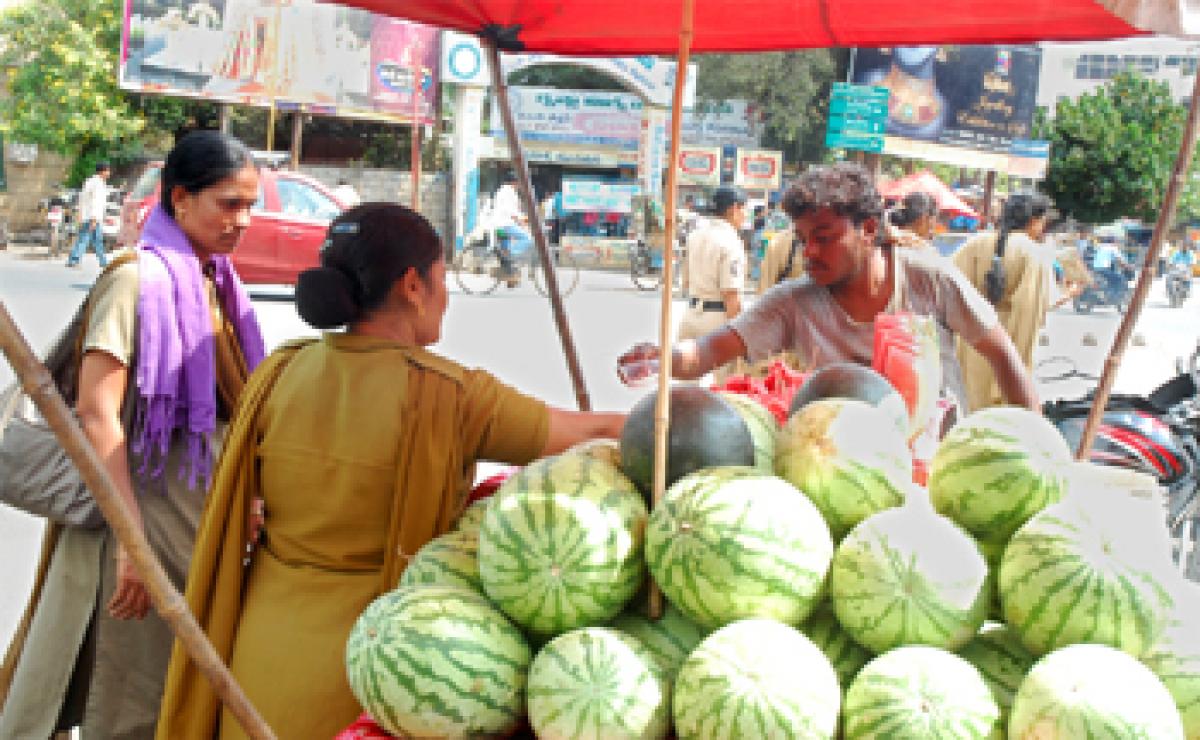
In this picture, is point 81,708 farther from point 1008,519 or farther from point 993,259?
point 993,259

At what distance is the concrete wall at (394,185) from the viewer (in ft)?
82.9

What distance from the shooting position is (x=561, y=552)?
153 centimetres

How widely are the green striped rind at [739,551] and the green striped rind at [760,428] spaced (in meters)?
0.19

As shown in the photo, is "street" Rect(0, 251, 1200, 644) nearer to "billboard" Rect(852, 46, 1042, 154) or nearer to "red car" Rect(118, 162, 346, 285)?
"red car" Rect(118, 162, 346, 285)

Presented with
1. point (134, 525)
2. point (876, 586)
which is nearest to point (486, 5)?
point (134, 525)

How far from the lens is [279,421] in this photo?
6.73 ft

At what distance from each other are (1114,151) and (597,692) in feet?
111

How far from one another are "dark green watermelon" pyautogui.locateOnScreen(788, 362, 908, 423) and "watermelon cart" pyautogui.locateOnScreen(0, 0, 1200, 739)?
0.12m

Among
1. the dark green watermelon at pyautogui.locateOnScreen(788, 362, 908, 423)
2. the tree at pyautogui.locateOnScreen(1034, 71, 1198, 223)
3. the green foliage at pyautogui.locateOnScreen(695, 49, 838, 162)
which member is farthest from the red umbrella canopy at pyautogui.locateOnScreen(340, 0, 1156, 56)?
the green foliage at pyautogui.locateOnScreen(695, 49, 838, 162)

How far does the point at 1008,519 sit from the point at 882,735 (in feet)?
1.45

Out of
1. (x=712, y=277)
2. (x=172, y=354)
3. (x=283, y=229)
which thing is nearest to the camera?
(x=172, y=354)

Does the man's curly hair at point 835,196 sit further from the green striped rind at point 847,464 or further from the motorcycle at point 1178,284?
the motorcycle at point 1178,284

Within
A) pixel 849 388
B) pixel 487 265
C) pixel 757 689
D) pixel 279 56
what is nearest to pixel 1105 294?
pixel 487 265

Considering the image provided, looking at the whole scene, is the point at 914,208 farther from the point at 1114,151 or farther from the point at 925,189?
the point at 1114,151
